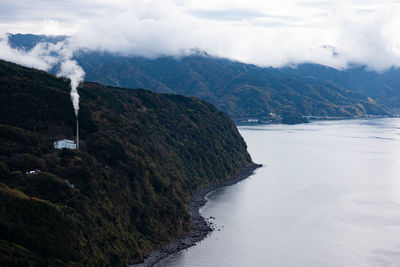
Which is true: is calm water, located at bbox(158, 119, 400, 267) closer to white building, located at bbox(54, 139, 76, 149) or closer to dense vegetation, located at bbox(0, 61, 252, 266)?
dense vegetation, located at bbox(0, 61, 252, 266)

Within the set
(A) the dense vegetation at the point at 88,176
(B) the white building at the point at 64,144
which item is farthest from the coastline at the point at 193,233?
(B) the white building at the point at 64,144

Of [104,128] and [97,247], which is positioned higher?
[104,128]

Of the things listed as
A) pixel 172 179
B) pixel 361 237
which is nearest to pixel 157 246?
pixel 172 179

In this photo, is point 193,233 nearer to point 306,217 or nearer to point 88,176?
point 88,176

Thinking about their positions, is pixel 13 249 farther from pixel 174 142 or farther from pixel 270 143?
pixel 270 143

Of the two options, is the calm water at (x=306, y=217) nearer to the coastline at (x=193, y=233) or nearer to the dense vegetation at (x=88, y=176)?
the coastline at (x=193, y=233)
